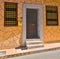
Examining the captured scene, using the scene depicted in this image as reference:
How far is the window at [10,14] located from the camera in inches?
423

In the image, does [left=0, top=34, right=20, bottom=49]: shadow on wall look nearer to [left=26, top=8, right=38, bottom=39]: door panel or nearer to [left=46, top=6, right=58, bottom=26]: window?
[left=26, top=8, right=38, bottom=39]: door panel

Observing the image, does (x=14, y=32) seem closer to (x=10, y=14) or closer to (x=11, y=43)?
(x=11, y=43)

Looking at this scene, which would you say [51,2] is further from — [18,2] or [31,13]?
[18,2]

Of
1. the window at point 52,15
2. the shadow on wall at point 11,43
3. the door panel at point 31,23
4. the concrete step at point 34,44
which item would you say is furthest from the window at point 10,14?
the window at point 52,15

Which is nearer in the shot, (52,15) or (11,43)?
(11,43)

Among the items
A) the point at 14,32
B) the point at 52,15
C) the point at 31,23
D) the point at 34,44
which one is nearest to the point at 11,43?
the point at 14,32

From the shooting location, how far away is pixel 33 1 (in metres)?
11.6

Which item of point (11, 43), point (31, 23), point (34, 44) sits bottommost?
point (34, 44)

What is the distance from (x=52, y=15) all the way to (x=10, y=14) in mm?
3510

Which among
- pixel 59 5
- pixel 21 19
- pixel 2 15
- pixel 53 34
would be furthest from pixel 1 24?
pixel 59 5

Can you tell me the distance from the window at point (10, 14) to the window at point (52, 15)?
8.90ft

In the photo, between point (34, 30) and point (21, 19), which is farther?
point (34, 30)

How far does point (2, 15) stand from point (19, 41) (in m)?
2.11

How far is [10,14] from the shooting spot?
1090 cm
